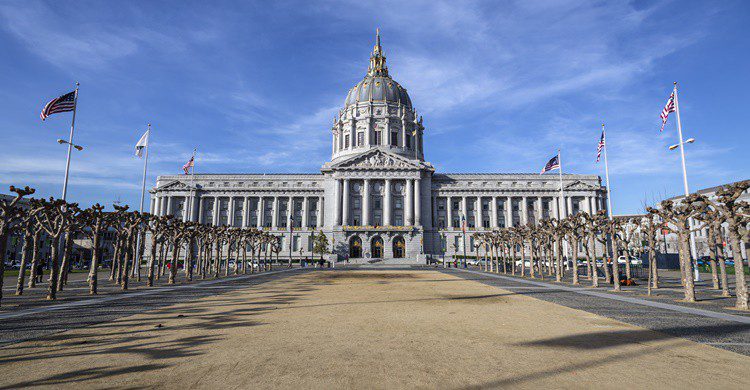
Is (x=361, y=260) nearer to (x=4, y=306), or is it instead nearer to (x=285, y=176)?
(x=285, y=176)

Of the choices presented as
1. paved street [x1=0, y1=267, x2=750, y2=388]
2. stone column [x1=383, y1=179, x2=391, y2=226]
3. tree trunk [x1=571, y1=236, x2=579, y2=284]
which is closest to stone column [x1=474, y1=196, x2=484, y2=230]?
stone column [x1=383, y1=179, x2=391, y2=226]

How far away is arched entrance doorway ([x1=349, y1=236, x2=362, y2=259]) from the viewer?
8694 cm

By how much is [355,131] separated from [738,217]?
97827 millimetres

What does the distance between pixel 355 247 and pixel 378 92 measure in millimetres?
51648

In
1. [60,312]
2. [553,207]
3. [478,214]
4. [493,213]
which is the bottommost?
[60,312]

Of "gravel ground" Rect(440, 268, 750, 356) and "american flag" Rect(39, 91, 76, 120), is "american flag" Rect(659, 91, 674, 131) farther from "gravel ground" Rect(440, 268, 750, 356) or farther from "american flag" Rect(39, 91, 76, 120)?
"american flag" Rect(39, 91, 76, 120)

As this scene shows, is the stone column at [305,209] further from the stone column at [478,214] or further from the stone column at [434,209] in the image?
the stone column at [478,214]

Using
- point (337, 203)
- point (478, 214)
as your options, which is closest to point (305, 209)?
point (337, 203)

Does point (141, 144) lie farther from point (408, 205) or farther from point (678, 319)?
point (408, 205)

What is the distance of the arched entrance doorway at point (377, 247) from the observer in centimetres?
8725

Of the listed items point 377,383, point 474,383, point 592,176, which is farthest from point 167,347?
point 592,176

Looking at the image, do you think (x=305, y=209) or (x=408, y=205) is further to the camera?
(x=305, y=209)

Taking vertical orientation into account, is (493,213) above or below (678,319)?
above

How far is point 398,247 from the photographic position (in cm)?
8800
